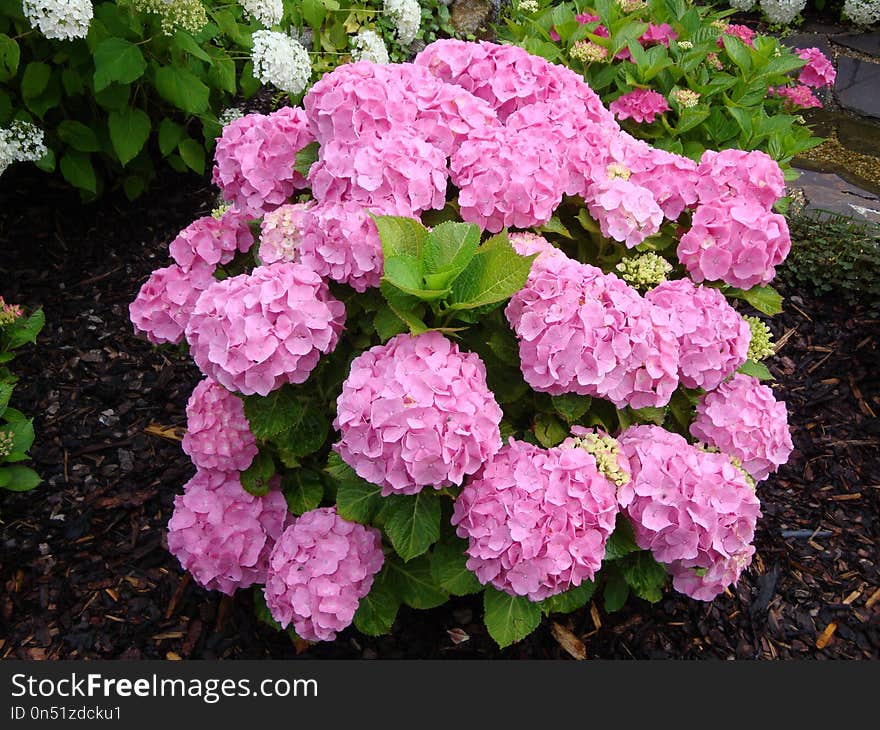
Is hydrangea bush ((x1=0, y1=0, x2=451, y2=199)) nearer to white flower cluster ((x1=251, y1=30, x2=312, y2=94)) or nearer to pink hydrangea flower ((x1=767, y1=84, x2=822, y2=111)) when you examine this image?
white flower cluster ((x1=251, y1=30, x2=312, y2=94))

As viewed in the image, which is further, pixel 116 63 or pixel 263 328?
pixel 116 63

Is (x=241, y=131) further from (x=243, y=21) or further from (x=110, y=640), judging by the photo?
(x=243, y=21)

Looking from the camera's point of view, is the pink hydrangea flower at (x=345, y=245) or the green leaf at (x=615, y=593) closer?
the pink hydrangea flower at (x=345, y=245)

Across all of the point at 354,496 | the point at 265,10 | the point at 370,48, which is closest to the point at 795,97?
the point at 370,48

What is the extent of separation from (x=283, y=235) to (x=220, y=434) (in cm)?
54

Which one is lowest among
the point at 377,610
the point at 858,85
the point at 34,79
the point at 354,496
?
the point at 377,610

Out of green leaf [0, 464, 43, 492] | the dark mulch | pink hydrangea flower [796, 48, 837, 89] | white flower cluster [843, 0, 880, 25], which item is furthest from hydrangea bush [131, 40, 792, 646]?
white flower cluster [843, 0, 880, 25]

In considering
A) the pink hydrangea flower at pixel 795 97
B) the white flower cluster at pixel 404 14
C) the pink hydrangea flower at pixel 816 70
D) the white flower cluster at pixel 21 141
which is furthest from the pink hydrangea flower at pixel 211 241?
the pink hydrangea flower at pixel 816 70

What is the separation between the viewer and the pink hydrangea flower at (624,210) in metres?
1.96

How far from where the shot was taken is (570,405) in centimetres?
180

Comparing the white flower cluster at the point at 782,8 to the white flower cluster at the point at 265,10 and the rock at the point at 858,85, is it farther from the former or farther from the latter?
the white flower cluster at the point at 265,10

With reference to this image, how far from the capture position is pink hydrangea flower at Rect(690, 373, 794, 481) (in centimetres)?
201

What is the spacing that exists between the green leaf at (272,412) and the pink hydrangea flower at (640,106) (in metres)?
Result: 1.96

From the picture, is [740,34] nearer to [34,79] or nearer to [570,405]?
[570,405]
